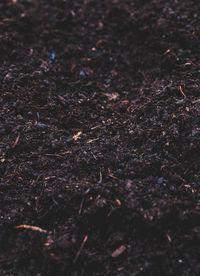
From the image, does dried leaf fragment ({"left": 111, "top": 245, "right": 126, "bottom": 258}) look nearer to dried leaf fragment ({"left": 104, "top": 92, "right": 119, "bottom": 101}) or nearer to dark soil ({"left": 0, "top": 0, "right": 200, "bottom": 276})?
dark soil ({"left": 0, "top": 0, "right": 200, "bottom": 276})

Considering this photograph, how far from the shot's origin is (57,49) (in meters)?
2.15

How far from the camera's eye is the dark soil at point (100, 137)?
133 centimetres

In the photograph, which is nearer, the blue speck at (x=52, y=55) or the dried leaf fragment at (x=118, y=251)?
the dried leaf fragment at (x=118, y=251)

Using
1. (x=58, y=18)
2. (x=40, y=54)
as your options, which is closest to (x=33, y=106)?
(x=40, y=54)

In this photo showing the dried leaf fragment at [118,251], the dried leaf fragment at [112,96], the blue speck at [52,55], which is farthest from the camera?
the blue speck at [52,55]

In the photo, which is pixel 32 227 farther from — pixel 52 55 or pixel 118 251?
pixel 52 55

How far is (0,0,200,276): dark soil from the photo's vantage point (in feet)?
4.36

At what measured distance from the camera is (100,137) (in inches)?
66.6

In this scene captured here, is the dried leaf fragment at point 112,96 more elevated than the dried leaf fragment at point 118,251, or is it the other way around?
the dried leaf fragment at point 112,96

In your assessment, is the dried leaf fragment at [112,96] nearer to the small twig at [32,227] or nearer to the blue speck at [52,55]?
the blue speck at [52,55]

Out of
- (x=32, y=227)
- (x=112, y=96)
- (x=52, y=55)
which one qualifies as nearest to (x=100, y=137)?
(x=112, y=96)

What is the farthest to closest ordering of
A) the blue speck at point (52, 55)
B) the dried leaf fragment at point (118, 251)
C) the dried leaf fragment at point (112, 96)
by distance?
the blue speck at point (52, 55), the dried leaf fragment at point (112, 96), the dried leaf fragment at point (118, 251)

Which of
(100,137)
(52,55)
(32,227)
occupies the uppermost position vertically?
(52,55)

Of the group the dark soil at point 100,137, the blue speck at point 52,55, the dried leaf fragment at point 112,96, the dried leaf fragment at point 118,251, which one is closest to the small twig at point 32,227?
the dark soil at point 100,137
